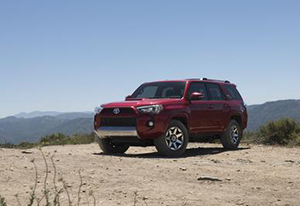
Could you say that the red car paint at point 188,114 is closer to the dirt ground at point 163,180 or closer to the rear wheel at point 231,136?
the rear wheel at point 231,136

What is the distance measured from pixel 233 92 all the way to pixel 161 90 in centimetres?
268

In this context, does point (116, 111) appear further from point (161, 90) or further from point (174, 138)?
point (161, 90)

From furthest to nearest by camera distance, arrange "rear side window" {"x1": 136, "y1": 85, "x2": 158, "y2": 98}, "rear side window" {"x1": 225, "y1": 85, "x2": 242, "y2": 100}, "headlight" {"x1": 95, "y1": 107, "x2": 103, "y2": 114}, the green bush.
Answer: the green bush → "rear side window" {"x1": 225, "y1": 85, "x2": 242, "y2": 100} → "rear side window" {"x1": 136, "y1": 85, "x2": 158, "y2": 98} → "headlight" {"x1": 95, "y1": 107, "x2": 103, "y2": 114}

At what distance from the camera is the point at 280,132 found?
16.2 m

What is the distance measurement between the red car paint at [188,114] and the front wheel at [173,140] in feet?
0.49

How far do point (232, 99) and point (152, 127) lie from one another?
3.73 m

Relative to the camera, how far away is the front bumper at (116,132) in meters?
10.7

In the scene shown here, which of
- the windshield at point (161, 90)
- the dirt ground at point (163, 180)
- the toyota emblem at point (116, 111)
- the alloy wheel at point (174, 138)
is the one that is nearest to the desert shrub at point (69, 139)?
the windshield at point (161, 90)

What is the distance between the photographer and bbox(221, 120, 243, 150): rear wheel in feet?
42.8

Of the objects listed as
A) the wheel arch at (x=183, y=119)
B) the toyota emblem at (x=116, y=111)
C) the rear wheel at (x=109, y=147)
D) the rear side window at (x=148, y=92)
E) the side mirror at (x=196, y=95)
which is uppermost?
the rear side window at (x=148, y=92)

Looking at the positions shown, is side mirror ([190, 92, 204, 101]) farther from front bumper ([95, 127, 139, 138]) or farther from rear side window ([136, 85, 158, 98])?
front bumper ([95, 127, 139, 138])

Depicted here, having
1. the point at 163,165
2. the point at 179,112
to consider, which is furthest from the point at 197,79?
the point at 163,165

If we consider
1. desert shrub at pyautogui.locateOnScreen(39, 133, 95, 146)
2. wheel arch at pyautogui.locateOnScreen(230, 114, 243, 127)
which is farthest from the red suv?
desert shrub at pyautogui.locateOnScreen(39, 133, 95, 146)

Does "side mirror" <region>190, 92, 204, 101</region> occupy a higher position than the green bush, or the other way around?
"side mirror" <region>190, 92, 204, 101</region>
